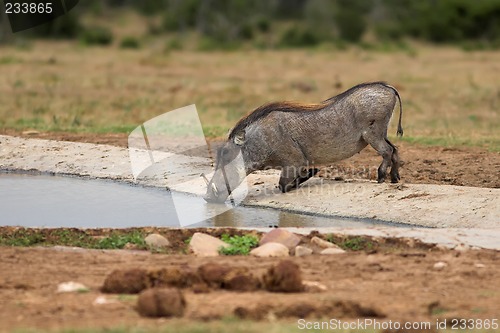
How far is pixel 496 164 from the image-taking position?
9.73 metres

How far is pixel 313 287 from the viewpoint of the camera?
17.8 feet

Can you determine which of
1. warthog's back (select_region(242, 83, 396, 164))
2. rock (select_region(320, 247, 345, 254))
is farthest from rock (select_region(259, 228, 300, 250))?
warthog's back (select_region(242, 83, 396, 164))

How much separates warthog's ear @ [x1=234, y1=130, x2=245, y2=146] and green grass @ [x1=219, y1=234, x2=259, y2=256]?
2003mm

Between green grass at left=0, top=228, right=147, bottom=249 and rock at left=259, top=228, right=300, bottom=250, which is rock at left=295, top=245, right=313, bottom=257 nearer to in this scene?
rock at left=259, top=228, right=300, bottom=250

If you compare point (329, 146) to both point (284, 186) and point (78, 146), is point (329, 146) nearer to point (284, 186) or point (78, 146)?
point (284, 186)

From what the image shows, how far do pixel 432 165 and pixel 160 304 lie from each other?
18.6 ft

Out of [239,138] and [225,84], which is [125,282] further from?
[225,84]

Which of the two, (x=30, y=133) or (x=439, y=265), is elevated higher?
(x=439, y=265)

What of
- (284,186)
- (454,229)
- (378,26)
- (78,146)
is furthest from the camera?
(378,26)

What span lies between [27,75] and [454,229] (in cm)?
1360

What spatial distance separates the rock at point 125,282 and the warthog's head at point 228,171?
10.9ft

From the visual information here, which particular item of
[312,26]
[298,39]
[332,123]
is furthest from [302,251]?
[312,26]

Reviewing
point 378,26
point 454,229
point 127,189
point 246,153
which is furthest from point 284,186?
point 378,26

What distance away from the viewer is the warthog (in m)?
8.68
